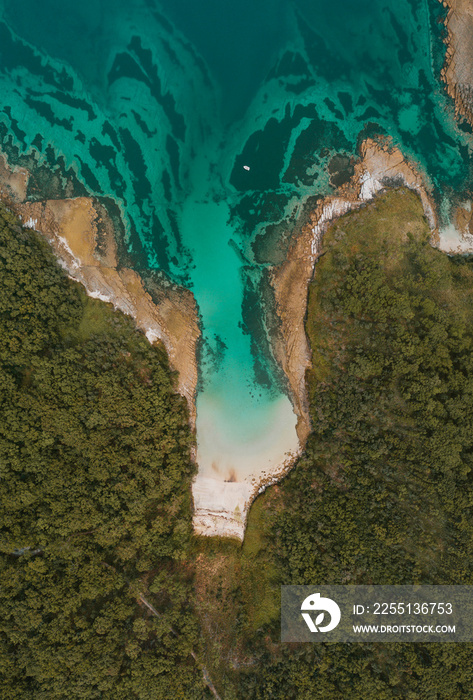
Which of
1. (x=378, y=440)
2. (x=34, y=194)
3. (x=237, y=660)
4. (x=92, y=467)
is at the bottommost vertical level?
(x=237, y=660)

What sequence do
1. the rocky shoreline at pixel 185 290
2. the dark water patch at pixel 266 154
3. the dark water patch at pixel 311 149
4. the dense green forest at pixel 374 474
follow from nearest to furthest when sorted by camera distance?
the dense green forest at pixel 374 474 → the rocky shoreline at pixel 185 290 → the dark water patch at pixel 311 149 → the dark water patch at pixel 266 154

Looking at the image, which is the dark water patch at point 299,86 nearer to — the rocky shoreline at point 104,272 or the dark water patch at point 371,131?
the dark water patch at point 371,131

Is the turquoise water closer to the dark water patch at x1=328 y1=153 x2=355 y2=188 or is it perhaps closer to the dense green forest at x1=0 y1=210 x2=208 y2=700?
the dark water patch at x1=328 y1=153 x2=355 y2=188

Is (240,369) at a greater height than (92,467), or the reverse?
(240,369)

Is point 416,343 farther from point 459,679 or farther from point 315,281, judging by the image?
point 459,679

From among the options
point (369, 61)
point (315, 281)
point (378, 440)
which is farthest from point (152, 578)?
point (369, 61)

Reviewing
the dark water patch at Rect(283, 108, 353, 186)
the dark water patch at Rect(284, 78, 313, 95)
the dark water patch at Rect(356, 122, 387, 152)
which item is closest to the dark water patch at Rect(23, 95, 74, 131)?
the dark water patch at Rect(284, 78, 313, 95)

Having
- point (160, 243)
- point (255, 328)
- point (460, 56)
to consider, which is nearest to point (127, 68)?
point (160, 243)

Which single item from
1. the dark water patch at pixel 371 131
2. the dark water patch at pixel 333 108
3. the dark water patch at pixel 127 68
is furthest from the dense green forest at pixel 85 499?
the dark water patch at pixel 371 131
